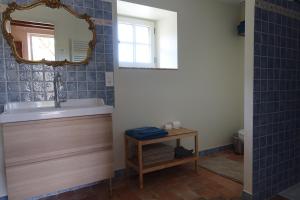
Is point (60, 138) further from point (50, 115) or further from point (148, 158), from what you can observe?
point (148, 158)

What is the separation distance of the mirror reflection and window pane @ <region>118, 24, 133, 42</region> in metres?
0.56

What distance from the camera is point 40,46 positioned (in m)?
1.93

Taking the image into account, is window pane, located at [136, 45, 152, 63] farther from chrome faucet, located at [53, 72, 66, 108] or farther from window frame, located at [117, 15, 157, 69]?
chrome faucet, located at [53, 72, 66, 108]

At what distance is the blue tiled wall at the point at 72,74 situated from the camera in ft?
5.97

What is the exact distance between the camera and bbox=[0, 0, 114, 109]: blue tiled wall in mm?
1818

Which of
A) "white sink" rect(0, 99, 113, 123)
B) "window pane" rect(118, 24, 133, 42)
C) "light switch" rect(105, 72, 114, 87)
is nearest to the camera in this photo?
"white sink" rect(0, 99, 113, 123)

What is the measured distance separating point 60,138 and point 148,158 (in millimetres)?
916

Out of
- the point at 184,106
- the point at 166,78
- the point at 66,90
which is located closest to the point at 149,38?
the point at 166,78

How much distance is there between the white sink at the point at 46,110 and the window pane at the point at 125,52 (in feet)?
2.38

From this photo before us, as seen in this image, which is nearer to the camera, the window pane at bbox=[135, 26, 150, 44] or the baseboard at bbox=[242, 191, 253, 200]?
the baseboard at bbox=[242, 191, 253, 200]

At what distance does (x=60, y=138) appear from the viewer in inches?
64.7

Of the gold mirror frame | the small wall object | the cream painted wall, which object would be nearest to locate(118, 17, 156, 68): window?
the cream painted wall

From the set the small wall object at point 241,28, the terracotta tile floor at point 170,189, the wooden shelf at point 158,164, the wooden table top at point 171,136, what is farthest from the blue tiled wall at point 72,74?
the small wall object at point 241,28

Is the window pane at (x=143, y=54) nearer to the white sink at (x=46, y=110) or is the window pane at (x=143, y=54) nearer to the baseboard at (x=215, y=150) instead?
the white sink at (x=46, y=110)
